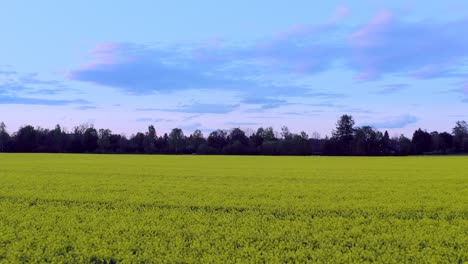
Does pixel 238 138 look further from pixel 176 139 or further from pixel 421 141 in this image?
pixel 421 141

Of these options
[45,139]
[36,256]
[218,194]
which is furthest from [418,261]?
[45,139]

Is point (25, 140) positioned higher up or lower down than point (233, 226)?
higher up

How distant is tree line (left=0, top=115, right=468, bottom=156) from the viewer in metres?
110

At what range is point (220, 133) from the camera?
130000 millimetres

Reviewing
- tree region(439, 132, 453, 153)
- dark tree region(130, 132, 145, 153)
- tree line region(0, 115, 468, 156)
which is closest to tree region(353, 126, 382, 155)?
tree line region(0, 115, 468, 156)

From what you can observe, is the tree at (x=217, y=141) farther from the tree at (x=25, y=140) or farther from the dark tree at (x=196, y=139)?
the tree at (x=25, y=140)

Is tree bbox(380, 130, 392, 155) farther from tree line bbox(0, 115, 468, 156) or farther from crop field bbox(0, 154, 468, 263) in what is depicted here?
crop field bbox(0, 154, 468, 263)

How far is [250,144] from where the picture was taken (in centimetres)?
11731

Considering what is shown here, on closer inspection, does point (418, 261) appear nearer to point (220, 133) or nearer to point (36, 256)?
point (36, 256)

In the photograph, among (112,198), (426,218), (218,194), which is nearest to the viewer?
(426,218)

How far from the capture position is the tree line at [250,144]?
110 metres

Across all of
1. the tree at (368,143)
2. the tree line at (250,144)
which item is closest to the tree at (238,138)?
the tree line at (250,144)

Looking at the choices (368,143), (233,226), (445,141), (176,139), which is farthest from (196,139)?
(233,226)

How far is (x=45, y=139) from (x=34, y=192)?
114015mm
